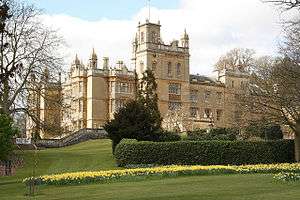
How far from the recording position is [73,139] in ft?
216

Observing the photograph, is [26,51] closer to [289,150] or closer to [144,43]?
[289,150]

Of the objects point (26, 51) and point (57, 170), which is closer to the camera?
point (57, 170)

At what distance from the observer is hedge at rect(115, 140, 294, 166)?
31.7 metres

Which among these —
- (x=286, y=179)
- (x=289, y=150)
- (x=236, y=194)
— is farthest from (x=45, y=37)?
(x=236, y=194)

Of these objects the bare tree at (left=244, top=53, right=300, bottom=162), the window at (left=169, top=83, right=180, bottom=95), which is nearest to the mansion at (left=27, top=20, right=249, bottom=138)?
the window at (left=169, top=83, right=180, bottom=95)

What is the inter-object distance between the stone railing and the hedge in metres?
29.5

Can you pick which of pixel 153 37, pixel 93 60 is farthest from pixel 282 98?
pixel 93 60

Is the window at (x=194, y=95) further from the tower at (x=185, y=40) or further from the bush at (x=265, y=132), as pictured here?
the bush at (x=265, y=132)

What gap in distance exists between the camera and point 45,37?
41719 millimetres

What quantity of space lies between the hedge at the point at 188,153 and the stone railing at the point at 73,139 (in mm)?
29499

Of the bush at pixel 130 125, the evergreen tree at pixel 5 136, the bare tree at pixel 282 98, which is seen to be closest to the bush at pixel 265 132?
the bare tree at pixel 282 98

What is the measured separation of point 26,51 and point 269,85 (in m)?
16.4

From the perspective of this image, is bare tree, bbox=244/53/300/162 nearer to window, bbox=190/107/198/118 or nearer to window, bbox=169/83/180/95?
window, bbox=169/83/180/95

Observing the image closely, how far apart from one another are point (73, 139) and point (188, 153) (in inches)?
1392
